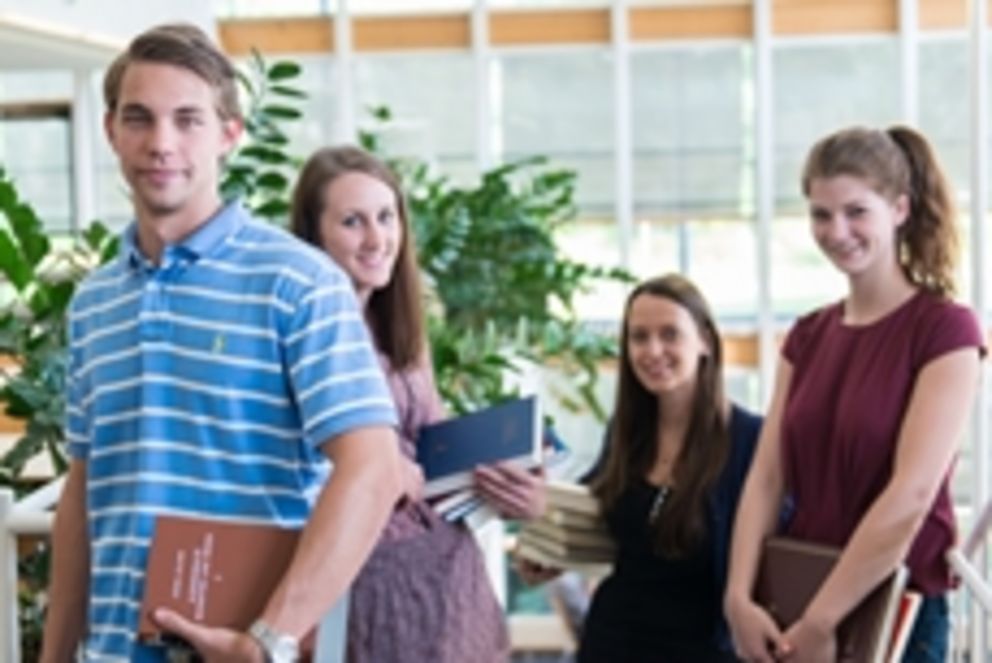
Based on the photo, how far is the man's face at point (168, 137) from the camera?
2137 millimetres

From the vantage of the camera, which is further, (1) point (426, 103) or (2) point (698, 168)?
(1) point (426, 103)

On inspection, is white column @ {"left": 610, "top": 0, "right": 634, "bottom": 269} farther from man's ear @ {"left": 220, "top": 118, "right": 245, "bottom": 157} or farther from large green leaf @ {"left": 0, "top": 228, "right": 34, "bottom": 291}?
man's ear @ {"left": 220, "top": 118, "right": 245, "bottom": 157}

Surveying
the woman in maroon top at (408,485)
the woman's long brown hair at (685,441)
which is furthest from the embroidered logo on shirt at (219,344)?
the woman's long brown hair at (685,441)

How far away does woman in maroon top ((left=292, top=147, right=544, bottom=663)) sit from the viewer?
287 cm

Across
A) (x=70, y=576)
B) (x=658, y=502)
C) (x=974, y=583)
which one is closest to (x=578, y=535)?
(x=658, y=502)

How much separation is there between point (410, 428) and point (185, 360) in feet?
3.08

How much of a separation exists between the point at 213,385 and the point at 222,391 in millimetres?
16

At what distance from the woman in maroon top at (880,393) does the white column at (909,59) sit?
7848 mm

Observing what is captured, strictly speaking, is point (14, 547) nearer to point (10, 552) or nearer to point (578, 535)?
point (10, 552)

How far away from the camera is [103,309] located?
7.38 feet

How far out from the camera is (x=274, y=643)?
2016mm

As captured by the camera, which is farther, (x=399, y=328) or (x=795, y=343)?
(x=795, y=343)

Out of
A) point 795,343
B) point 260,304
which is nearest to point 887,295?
point 795,343

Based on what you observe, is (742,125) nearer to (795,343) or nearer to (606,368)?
(606,368)
